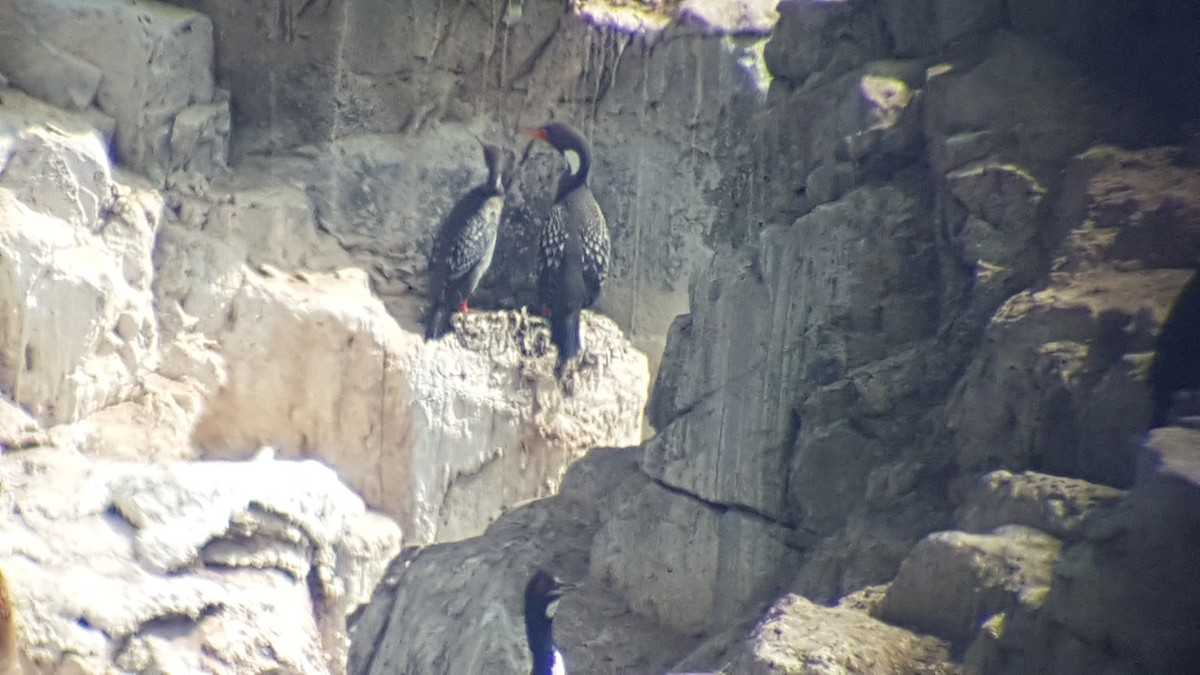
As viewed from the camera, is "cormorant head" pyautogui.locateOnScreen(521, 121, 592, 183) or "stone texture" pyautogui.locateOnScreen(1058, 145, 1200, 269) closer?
"stone texture" pyautogui.locateOnScreen(1058, 145, 1200, 269)

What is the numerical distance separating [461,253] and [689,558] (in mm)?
3726

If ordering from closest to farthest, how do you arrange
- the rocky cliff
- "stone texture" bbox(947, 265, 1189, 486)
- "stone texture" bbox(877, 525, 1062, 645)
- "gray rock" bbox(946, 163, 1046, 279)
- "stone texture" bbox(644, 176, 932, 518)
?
"stone texture" bbox(877, 525, 1062, 645)
"stone texture" bbox(947, 265, 1189, 486)
the rocky cliff
"gray rock" bbox(946, 163, 1046, 279)
"stone texture" bbox(644, 176, 932, 518)

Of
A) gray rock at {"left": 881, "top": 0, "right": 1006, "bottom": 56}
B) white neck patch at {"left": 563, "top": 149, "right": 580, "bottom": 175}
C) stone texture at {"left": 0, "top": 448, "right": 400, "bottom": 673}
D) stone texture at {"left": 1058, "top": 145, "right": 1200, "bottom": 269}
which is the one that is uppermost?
white neck patch at {"left": 563, "top": 149, "right": 580, "bottom": 175}

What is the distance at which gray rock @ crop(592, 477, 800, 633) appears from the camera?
5.16 m

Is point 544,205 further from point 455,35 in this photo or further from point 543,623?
point 543,623

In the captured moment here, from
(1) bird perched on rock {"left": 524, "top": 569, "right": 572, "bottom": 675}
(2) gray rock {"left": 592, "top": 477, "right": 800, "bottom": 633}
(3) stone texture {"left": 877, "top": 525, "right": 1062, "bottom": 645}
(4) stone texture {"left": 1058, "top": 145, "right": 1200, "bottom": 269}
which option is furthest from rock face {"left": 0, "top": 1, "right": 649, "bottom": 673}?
(4) stone texture {"left": 1058, "top": 145, "right": 1200, "bottom": 269}

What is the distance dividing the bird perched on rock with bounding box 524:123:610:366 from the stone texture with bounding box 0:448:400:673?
2.11m

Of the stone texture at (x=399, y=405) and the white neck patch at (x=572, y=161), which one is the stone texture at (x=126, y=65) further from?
the white neck patch at (x=572, y=161)

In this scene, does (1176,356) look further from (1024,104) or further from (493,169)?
(493,169)

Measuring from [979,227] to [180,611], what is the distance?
3.69 meters

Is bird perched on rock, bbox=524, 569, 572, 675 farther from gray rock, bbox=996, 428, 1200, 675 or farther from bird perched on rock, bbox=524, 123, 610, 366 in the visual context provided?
bird perched on rock, bbox=524, 123, 610, 366

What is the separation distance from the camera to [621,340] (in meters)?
9.13

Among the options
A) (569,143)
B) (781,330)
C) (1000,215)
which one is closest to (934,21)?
(1000,215)

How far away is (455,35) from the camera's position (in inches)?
354
